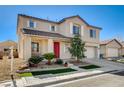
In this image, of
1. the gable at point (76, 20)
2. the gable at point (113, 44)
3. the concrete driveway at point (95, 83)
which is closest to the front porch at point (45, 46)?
the gable at point (76, 20)

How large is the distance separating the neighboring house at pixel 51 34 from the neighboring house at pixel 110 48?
5159mm

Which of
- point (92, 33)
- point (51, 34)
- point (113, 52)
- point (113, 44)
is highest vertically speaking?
point (92, 33)

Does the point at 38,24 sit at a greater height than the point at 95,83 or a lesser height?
greater

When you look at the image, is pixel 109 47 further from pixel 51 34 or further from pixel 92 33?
pixel 51 34

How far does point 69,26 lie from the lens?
19.3 m

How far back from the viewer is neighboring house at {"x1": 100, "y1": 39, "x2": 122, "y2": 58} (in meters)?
27.2

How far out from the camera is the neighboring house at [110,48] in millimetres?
27183

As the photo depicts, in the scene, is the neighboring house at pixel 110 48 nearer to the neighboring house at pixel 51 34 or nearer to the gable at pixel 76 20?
the neighboring house at pixel 51 34

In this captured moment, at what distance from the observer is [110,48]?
28.5 m

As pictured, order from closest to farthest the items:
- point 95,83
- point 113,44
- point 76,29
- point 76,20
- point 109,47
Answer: point 95,83 → point 76,20 → point 76,29 → point 109,47 → point 113,44

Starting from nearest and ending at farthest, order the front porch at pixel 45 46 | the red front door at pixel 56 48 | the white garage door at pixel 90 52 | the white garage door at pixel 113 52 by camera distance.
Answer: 1. the front porch at pixel 45 46
2. the red front door at pixel 56 48
3. the white garage door at pixel 90 52
4. the white garage door at pixel 113 52

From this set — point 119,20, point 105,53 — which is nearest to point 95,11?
point 119,20

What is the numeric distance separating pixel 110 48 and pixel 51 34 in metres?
15.1

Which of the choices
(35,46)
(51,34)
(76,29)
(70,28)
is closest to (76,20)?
(76,29)
